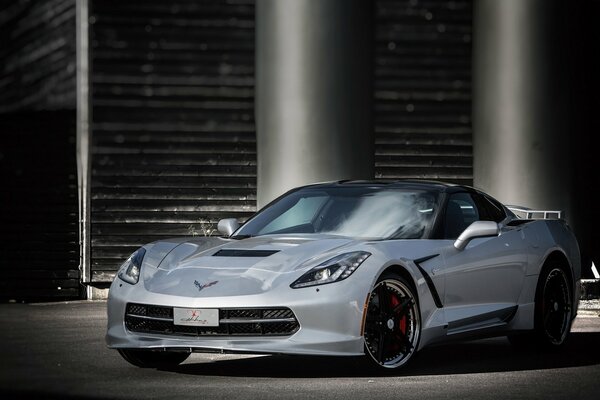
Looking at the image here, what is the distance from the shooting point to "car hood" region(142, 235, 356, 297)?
29.8 feet

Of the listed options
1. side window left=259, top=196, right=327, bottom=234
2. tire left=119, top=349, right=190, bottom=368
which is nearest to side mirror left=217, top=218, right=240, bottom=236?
side window left=259, top=196, right=327, bottom=234

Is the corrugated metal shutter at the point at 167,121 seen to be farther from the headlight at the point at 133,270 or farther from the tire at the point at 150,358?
the headlight at the point at 133,270

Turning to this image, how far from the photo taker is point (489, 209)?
11.3 metres

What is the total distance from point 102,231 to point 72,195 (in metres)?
0.70

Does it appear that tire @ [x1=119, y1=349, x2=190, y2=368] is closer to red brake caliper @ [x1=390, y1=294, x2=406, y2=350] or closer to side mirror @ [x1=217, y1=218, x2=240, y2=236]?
side mirror @ [x1=217, y1=218, x2=240, y2=236]

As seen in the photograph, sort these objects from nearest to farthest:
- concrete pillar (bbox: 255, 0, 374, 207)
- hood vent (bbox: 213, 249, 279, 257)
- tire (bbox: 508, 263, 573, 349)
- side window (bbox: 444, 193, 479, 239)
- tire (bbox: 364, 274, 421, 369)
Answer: tire (bbox: 364, 274, 421, 369) → hood vent (bbox: 213, 249, 279, 257) → side window (bbox: 444, 193, 479, 239) → tire (bbox: 508, 263, 573, 349) → concrete pillar (bbox: 255, 0, 374, 207)

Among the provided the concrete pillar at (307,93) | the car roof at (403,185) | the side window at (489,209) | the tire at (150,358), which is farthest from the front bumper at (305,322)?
the concrete pillar at (307,93)

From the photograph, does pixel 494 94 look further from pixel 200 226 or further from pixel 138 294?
pixel 138 294

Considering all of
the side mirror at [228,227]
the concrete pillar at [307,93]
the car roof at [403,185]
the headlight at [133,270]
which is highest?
the concrete pillar at [307,93]

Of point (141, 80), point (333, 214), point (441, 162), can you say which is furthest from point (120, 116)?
point (333, 214)

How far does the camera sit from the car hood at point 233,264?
29.8 feet

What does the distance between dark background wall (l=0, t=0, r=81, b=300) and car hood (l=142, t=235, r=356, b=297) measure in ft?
26.0

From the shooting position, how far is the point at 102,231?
17.5 metres

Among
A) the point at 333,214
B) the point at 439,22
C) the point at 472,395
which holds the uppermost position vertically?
the point at 439,22
